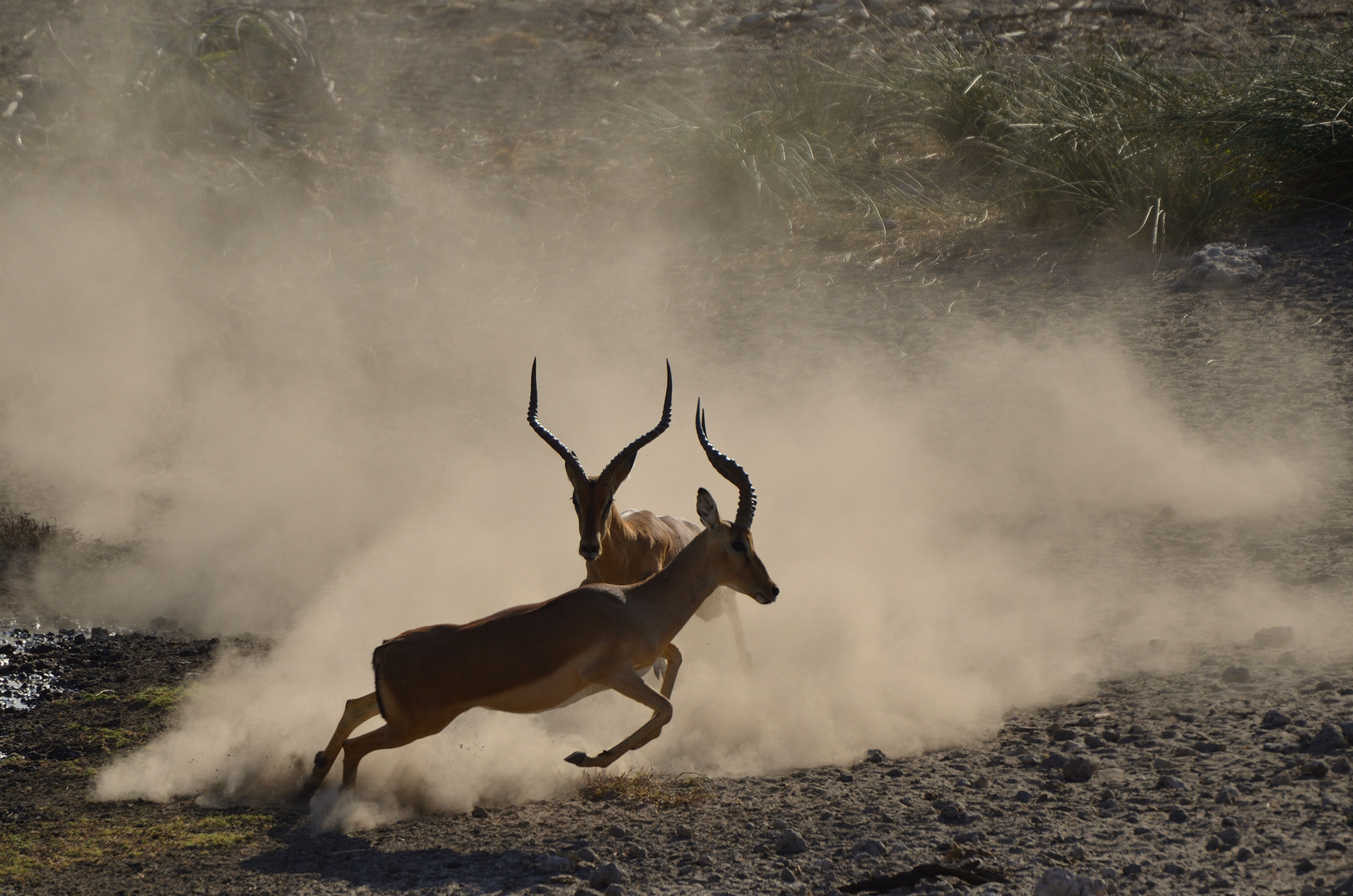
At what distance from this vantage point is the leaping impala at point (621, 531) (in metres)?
8.00

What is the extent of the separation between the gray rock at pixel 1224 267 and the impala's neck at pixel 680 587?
961 centimetres

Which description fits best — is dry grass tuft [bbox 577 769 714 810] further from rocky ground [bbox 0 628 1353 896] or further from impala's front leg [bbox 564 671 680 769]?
impala's front leg [bbox 564 671 680 769]

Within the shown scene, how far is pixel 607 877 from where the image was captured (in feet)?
18.4

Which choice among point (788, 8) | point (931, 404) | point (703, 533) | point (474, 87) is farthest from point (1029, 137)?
point (703, 533)

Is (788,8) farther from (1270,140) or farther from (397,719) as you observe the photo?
(397,719)

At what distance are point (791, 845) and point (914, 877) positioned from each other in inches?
25.9

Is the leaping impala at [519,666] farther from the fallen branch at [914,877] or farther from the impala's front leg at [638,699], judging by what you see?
the fallen branch at [914,877]

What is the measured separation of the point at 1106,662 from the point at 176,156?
1680cm

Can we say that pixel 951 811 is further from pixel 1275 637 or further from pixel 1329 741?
pixel 1275 637

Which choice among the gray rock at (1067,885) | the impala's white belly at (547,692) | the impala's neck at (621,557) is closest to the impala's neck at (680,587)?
the impala's white belly at (547,692)

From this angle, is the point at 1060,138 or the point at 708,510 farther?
the point at 1060,138

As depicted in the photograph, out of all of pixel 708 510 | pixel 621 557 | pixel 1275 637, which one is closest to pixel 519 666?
pixel 708 510

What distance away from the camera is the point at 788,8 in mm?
24484

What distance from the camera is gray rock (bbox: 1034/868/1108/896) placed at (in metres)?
5.02
